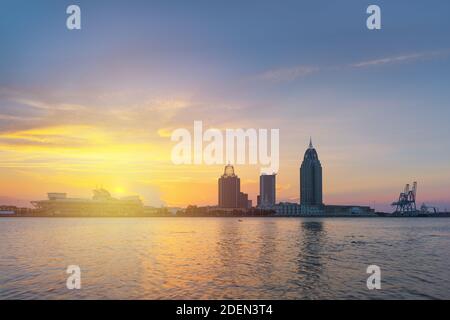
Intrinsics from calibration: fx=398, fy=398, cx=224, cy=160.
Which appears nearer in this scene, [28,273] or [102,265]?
[28,273]

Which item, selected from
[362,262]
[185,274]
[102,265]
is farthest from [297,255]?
[102,265]

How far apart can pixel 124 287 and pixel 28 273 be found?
52.6ft

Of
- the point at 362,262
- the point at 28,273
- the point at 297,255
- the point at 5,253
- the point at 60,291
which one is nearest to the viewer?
the point at 60,291

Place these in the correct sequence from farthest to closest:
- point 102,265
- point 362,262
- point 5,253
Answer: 1. point 5,253
2. point 362,262
3. point 102,265

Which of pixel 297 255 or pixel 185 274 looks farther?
pixel 297 255

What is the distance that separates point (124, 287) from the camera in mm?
38312
